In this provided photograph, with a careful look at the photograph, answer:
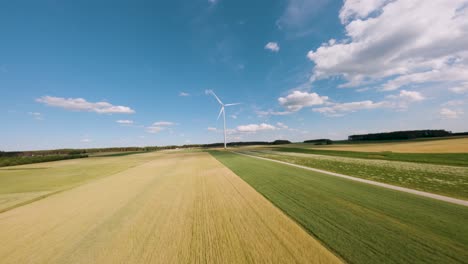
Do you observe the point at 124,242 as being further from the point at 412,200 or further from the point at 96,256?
the point at 412,200

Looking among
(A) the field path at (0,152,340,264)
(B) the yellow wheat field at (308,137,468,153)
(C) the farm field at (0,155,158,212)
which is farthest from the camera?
(B) the yellow wheat field at (308,137,468,153)

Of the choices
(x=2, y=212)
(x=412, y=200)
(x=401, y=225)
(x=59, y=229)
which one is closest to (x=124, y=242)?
(x=59, y=229)

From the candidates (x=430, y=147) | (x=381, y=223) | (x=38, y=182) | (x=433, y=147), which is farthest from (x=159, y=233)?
(x=430, y=147)

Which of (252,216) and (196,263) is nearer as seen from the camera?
(196,263)

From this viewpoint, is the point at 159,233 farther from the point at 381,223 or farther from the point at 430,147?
the point at 430,147

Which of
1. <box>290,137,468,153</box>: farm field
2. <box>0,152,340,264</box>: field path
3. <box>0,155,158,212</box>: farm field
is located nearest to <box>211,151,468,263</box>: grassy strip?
<box>0,152,340,264</box>: field path

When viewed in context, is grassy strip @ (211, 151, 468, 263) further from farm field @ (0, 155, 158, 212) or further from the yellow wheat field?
the yellow wheat field
